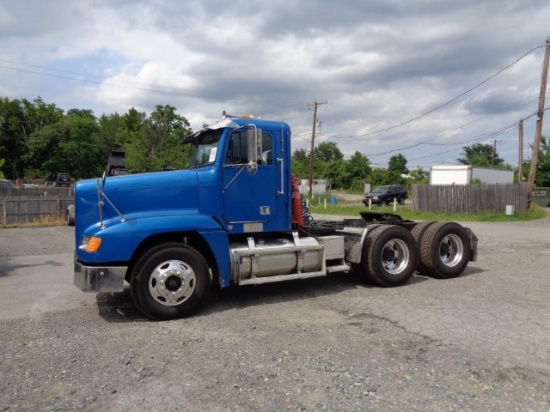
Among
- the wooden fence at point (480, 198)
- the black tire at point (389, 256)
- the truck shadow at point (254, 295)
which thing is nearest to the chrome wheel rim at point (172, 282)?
the truck shadow at point (254, 295)

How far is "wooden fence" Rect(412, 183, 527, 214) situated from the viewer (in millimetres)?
26922

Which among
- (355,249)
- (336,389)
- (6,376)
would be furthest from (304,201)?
(6,376)

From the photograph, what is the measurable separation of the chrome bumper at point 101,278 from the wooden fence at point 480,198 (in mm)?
25109

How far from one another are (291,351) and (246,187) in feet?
8.86

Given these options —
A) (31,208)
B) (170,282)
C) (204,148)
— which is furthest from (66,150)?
(170,282)

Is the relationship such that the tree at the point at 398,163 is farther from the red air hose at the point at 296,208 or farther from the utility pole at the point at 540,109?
the red air hose at the point at 296,208

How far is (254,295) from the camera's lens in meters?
7.38

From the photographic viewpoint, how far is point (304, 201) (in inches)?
313

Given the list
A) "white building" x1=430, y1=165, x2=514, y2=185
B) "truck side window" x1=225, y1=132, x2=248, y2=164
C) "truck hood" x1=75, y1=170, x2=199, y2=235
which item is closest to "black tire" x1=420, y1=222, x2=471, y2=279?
"truck side window" x1=225, y1=132, x2=248, y2=164

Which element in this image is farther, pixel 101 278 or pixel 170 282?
pixel 170 282

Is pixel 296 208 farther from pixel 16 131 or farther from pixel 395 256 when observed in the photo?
pixel 16 131

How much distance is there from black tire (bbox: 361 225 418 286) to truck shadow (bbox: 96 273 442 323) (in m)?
0.29

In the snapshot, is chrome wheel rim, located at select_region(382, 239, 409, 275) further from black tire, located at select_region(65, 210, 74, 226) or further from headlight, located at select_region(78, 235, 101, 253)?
black tire, located at select_region(65, 210, 74, 226)

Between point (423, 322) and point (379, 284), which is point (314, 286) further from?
point (423, 322)
